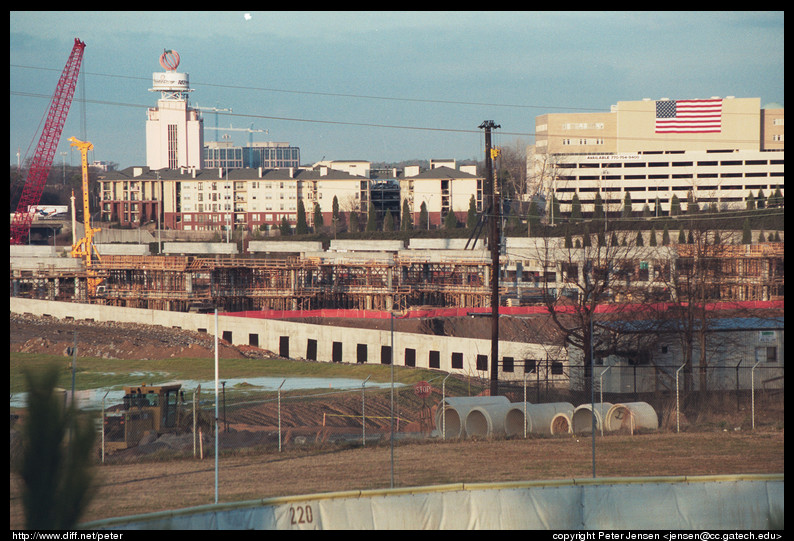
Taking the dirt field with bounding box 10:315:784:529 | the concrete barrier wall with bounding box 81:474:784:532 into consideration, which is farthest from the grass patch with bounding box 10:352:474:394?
the concrete barrier wall with bounding box 81:474:784:532

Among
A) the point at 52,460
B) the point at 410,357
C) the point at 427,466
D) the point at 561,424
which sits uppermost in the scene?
the point at 52,460

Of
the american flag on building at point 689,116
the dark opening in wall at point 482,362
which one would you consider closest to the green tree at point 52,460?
the dark opening in wall at point 482,362

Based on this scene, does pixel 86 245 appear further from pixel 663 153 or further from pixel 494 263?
pixel 663 153

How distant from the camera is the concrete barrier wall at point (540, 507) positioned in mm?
12438

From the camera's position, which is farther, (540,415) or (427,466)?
(540,415)

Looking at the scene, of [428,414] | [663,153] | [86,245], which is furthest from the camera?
[663,153]

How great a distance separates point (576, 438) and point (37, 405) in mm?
14858

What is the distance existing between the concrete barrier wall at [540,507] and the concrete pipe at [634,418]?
800 centimetres

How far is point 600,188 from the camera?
110m

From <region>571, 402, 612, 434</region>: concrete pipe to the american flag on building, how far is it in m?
99.3

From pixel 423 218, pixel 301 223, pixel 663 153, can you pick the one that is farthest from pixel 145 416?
pixel 663 153

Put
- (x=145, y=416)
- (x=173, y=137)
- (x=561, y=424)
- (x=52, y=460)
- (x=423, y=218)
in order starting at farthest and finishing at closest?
(x=173, y=137) → (x=423, y=218) → (x=145, y=416) → (x=561, y=424) → (x=52, y=460)

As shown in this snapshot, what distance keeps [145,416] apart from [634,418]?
12647 millimetres

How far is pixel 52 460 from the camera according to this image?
833 cm
